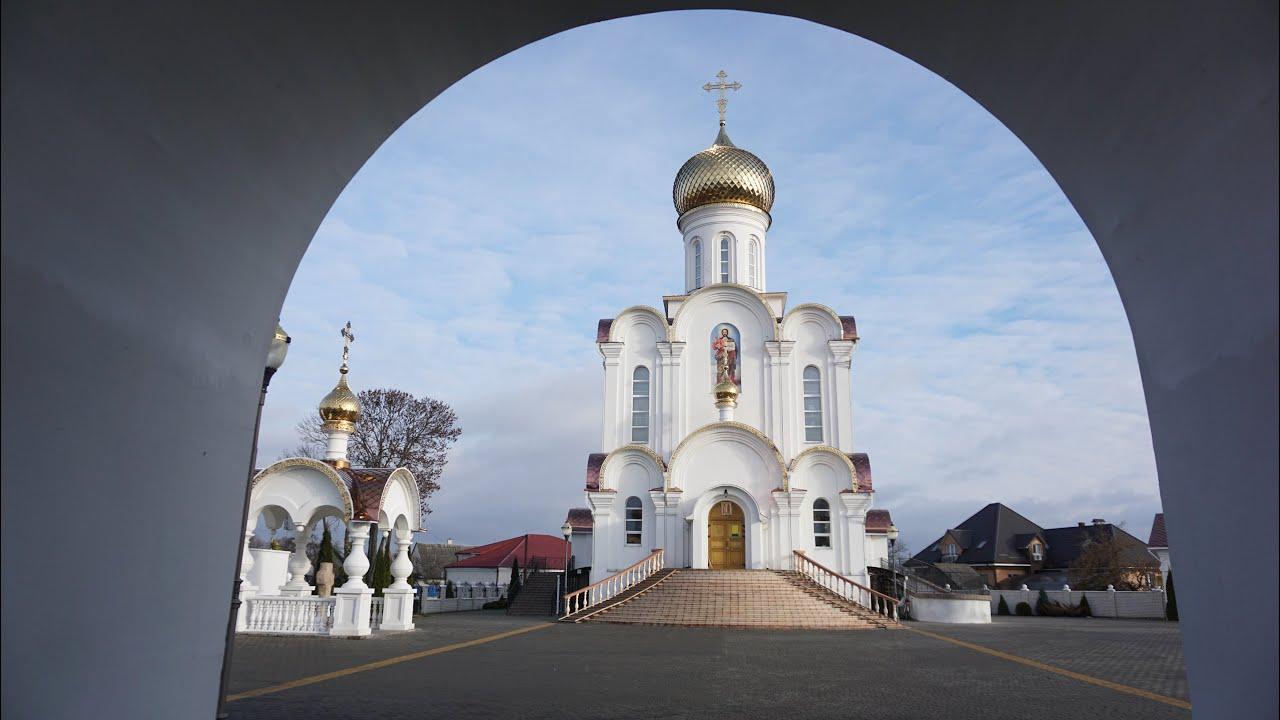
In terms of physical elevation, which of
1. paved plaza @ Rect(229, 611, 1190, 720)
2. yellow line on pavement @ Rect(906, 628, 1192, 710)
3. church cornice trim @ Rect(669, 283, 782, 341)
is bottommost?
paved plaza @ Rect(229, 611, 1190, 720)

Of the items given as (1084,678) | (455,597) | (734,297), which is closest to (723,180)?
(734,297)

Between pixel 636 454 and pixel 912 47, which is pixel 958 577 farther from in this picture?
pixel 912 47

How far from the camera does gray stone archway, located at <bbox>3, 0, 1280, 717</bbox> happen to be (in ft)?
9.32

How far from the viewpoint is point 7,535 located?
107 inches

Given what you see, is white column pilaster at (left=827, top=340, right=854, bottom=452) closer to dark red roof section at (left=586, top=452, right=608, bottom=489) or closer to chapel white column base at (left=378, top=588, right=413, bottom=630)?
dark red roof section at (left=586, top=452, right=608, bottom=489)

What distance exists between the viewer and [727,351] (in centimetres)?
2925

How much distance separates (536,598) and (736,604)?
899 centimetres

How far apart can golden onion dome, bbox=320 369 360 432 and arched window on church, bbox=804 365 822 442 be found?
14585 millimetres

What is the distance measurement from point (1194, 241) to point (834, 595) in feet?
68.0

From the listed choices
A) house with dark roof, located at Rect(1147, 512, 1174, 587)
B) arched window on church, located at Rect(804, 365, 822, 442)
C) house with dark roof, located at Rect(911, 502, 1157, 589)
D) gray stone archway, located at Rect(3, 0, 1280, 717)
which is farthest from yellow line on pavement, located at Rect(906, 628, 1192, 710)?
house with dark roof, located at Rect(911, 502, 1157, 589)

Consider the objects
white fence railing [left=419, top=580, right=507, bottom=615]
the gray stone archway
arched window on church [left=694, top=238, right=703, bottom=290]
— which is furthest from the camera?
arched window on church [left=694, top=238, right=703, bottom=290]

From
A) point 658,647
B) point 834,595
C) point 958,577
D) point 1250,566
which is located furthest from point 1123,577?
point 1250,566

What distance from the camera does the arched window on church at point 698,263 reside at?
32031 mm

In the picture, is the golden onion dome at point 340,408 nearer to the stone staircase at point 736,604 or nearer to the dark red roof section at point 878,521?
the stone staircase at point 736,604
